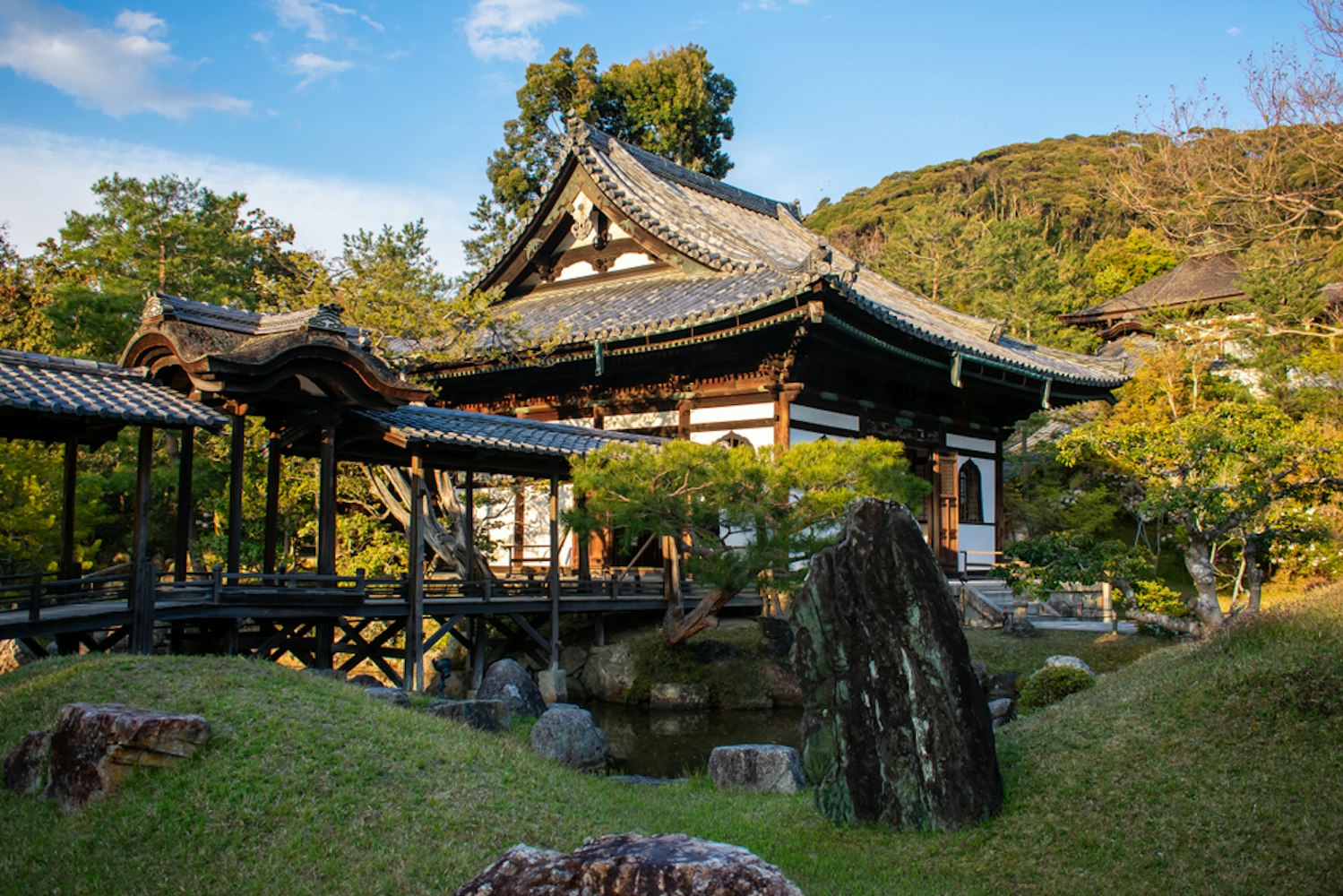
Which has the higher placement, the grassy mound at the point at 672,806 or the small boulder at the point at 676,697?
the grassy mound at the point at 672,806

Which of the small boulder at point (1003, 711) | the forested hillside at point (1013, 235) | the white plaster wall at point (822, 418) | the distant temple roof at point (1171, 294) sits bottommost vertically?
the small boulder at point (1003, 711)

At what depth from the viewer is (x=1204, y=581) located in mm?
11828

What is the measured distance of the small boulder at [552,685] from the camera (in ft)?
50.5

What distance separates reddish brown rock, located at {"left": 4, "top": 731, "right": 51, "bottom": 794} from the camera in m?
6.82

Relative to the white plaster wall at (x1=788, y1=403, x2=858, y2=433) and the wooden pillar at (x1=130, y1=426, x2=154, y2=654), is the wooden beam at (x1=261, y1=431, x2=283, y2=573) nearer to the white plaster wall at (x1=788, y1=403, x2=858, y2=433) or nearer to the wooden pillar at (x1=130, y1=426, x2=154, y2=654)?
the wooden pillar at (x1=130, y1=426, x2=154, y2=654)

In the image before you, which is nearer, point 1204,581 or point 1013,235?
point 1204,581

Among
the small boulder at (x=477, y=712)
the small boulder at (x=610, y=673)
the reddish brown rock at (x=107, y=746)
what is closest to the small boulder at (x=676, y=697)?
the small boulder at (x=610, y=673)

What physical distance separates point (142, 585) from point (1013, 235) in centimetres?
3708

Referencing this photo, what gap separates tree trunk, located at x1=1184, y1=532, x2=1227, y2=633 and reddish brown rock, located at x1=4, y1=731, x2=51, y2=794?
11.1 metres

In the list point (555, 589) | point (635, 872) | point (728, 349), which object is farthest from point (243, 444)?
point (635, 872)

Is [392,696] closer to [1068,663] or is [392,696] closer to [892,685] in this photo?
[892,685]

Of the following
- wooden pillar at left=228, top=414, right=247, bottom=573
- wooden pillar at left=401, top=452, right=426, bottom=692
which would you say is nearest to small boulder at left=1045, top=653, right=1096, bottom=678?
wooden pillar at left=401, top=452, right=426, bottom=692

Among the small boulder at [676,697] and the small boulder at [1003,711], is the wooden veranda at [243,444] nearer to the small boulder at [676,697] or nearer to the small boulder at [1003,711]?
the small boulder at [676,697]

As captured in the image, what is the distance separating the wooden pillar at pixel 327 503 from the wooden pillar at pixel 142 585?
2.01m
